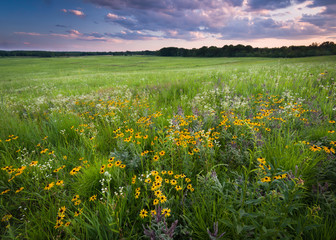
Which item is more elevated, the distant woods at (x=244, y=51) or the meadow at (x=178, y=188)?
the distant woods at (x=244, y=51)

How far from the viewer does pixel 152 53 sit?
431 ft

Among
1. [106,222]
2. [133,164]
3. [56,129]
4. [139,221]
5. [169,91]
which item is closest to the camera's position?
[106,222]

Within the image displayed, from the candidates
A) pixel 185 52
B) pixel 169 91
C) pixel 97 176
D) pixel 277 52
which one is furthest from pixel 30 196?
pixel 185 52

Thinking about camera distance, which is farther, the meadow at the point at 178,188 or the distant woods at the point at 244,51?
the distant woods at the point at 244,51

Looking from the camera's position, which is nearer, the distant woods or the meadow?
the meadow

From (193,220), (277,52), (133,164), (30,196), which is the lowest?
(30,196)

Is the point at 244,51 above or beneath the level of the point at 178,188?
above

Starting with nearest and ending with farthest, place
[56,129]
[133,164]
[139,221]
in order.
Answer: [139,221] → [133,164] → [56,129]

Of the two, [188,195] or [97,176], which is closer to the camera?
[188,195]

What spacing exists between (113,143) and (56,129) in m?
1.66

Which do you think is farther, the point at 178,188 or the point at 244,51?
the point at 244,51

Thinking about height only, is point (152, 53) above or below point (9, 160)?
above

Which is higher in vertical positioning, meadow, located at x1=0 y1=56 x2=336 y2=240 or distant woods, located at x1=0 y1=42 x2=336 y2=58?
distant woods, located at x1=0 y1=42 x2=336 y2=58

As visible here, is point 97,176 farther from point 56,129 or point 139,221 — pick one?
point 56,129
